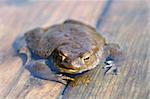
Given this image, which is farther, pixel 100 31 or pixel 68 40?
pixel 100 31

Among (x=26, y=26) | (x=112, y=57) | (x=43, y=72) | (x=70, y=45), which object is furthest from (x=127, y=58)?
(x=26, y=26)

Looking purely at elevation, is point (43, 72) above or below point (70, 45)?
below

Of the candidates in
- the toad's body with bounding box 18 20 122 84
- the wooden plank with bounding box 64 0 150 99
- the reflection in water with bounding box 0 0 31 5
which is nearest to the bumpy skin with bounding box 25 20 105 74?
the toad's body with bounding box 18 20 122 84

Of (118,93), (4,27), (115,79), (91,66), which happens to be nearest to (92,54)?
(91,66)

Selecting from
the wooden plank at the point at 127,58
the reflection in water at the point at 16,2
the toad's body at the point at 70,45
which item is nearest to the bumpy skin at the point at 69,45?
the toad's body at the point at 70,45

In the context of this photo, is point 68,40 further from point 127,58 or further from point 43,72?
point 127,58
